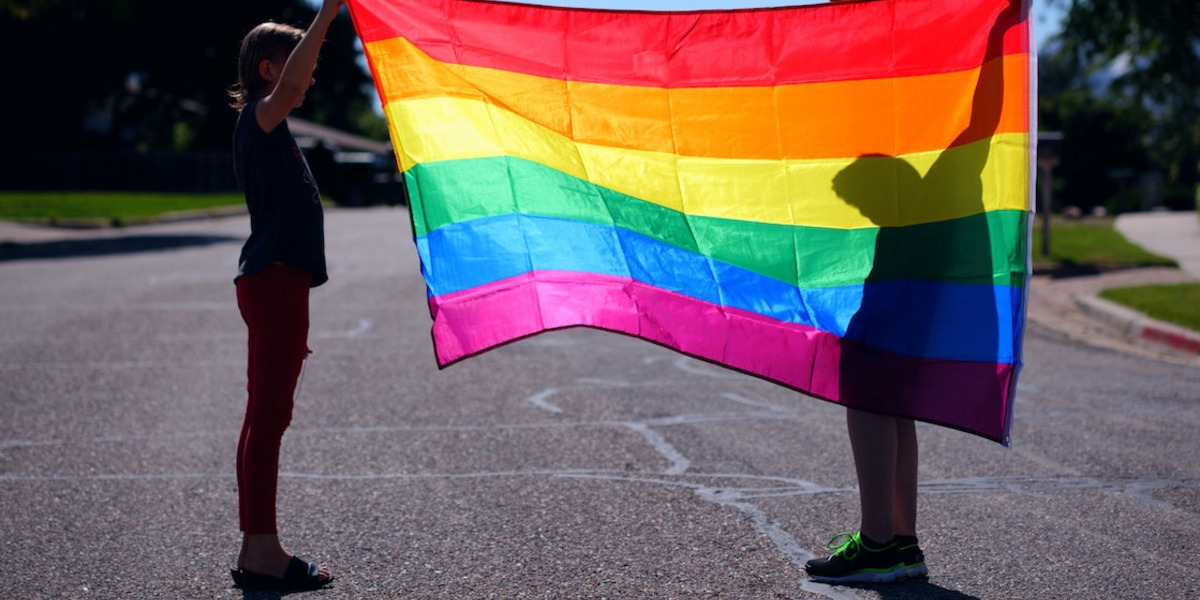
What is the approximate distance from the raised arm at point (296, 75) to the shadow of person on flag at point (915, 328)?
75.6 inches

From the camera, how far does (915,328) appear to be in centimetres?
418

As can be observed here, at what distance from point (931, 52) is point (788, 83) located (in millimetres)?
500

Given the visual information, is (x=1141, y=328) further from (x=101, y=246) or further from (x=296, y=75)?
(x=101, y=246)

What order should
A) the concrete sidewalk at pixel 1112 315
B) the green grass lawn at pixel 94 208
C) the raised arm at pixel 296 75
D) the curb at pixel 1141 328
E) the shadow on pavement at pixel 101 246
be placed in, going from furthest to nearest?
1. the green grass lawn at pixel 94 208
2. the shadow on pavement at pixel 101 246
3. the concrete sidewalk at pixel 1112 315
4. the curb at pixel 1141 328
5. the raised arm at pixel 296 75

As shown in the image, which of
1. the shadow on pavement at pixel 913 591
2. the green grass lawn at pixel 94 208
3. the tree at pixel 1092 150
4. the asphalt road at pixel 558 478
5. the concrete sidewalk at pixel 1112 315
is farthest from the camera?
the tree at pixel 1092 150

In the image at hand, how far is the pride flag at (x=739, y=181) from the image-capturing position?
13.6 feet

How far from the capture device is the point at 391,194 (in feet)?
175

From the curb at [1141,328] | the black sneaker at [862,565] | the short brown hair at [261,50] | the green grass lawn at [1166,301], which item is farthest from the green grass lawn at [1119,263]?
the short brown hair at [261,50]

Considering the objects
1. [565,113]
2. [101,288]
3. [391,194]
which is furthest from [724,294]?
[391,194]

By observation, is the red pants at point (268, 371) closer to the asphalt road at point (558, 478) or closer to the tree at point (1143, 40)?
the asphalt road at point (558, 478)

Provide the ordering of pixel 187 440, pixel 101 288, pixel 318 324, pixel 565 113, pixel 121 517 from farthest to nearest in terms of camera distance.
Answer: pixel 101 288 < pixel 318 324 < pixel 187 440 < pixel 121 517 < pixel 565 113

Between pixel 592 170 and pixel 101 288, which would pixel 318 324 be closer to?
pixel 101 288

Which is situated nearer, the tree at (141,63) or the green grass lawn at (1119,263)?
the green grass lawn at (1119,263)

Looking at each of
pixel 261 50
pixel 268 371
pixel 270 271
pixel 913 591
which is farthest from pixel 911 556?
pixel 261 50
